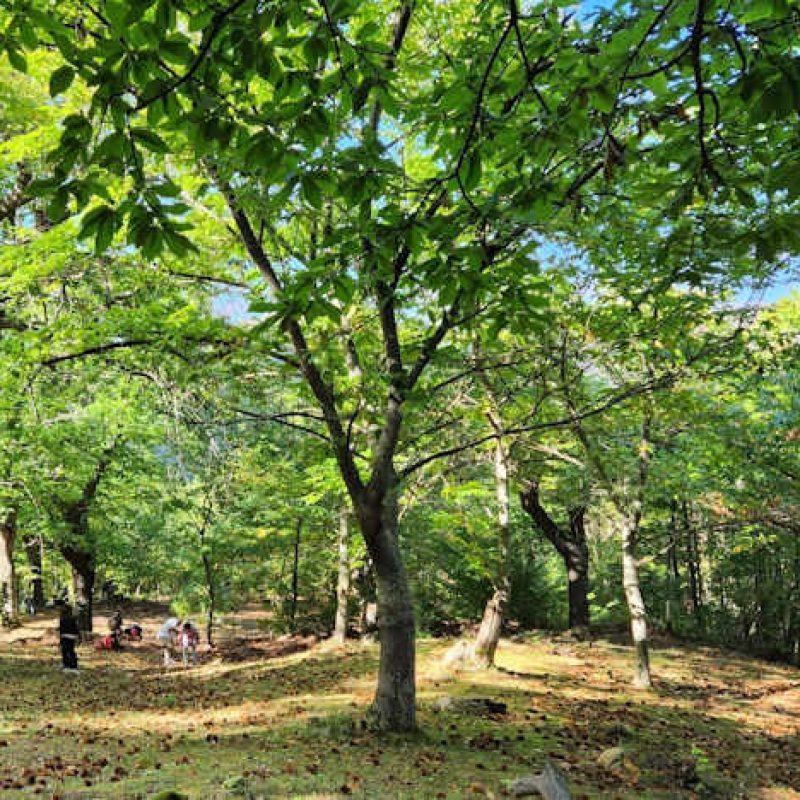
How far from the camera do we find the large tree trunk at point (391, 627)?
754cm

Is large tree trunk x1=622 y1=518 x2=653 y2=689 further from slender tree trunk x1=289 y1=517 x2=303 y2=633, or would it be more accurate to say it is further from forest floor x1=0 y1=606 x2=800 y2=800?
slender tree trunk x1=289 y1=517 x2=303 y2=633

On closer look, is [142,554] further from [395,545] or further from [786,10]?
[786,10]

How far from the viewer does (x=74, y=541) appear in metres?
16.8

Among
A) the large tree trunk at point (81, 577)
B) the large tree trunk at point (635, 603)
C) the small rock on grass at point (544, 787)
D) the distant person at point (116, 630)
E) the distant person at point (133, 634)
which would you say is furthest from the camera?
the distant person at point (133, 634)

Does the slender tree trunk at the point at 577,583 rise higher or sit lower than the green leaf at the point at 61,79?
lower

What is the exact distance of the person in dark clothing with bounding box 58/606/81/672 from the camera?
14.3 meters

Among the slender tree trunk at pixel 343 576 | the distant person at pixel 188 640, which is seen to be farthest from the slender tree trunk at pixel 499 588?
the distant person at pixel 188 640

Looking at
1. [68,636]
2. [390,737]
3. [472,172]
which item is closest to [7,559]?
[68,636]

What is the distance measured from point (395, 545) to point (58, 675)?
1154 cm

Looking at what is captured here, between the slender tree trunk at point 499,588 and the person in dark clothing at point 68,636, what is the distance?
29.4ft

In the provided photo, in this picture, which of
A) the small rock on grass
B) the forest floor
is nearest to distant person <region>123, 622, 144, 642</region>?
the forest floor

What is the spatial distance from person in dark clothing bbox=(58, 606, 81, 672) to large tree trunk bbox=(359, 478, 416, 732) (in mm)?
9601

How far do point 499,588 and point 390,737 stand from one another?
5.55 m

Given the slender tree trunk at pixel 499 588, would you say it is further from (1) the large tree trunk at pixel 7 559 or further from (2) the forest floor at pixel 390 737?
(1) the large tree trunk at pixel 7 559
